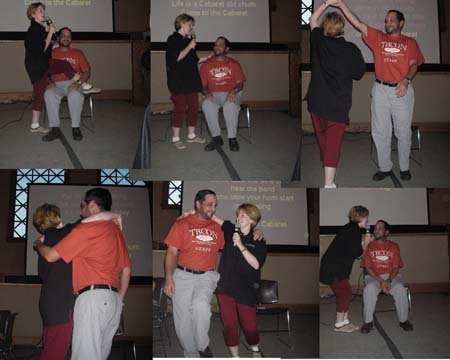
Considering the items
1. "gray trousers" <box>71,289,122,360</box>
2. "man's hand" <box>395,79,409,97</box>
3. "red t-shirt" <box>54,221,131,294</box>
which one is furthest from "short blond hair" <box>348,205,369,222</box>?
"gray trousers" <box>71,289,122,360</box>

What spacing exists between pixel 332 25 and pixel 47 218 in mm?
2260

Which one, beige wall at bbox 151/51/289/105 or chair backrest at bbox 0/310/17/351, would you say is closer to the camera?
chair backrest at bbox 0/310/17/351

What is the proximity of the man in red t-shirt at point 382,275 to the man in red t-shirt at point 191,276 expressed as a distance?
1.00 meters

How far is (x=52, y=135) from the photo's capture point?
18.3 feet

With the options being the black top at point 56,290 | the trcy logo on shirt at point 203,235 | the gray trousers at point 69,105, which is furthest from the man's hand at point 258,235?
the gray trousers at point 69,105

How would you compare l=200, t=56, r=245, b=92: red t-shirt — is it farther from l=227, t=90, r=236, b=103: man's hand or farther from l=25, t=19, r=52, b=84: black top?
l=25, t=19, r=52, b=84: black top

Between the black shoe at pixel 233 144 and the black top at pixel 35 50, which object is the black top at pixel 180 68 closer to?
the black shoe at pixel 233 144

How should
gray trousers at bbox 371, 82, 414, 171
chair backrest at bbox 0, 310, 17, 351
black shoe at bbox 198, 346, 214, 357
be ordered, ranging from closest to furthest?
chair backrest at bbox 0, 310, 17, 351
black shoe at bbox 198, 346, 214, 357
gray trousers at bbox 371, 82, 414, 171

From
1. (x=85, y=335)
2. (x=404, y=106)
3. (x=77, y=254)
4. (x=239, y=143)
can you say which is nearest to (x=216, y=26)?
(x=239, y=143)

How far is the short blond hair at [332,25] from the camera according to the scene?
5.50 metres

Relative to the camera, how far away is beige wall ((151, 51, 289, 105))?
5574 millimetres

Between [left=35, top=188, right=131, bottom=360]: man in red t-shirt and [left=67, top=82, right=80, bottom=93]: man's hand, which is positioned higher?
[left=67, top=82, right=80, bottom=93]: man's hand

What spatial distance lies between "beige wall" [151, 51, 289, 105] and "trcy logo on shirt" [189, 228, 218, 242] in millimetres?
902

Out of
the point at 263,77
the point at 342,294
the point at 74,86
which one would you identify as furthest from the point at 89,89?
the point at 342,294
